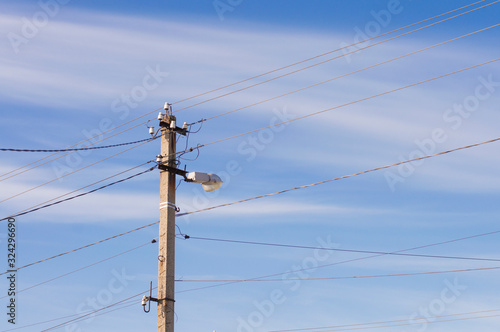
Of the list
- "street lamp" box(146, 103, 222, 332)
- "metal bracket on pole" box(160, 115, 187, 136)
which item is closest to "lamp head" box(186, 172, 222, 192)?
"street lamp" box(146, 103, 222, 332)

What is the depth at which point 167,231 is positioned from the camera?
23.0 metres

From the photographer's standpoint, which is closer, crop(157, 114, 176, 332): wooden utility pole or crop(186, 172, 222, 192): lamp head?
crop(157, 114, 176, 332): wooden utility pole

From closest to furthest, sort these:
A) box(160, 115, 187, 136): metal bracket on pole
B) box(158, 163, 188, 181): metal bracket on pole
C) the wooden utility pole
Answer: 1. the wooden utility pole
2. box(158, 163, 188, 181): metal bracket on pole
3. box(160, 115, 187, 136): metal bracket on pole

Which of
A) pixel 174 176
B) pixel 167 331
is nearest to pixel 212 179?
pixel 174 176

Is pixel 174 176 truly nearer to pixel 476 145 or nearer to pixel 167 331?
pixel 167 331

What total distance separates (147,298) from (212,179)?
3.97 m

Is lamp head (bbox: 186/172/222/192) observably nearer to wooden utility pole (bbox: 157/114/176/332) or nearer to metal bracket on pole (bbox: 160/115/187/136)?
wooden utility pole (bbox: 157/114/176/332)

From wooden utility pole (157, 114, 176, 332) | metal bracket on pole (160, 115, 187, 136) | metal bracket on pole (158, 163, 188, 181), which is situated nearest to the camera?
wooden utility pole (157, 114, 176, 332)

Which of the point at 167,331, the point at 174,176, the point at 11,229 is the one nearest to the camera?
the point at 167,331

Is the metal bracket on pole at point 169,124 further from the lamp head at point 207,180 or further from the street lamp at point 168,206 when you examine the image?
the lamp head at point 207,180

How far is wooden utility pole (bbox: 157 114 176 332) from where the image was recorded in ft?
73.0

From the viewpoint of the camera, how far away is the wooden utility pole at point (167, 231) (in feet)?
73.0

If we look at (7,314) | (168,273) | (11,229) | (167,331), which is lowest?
(167,331)

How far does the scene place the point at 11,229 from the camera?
99.4 ft
